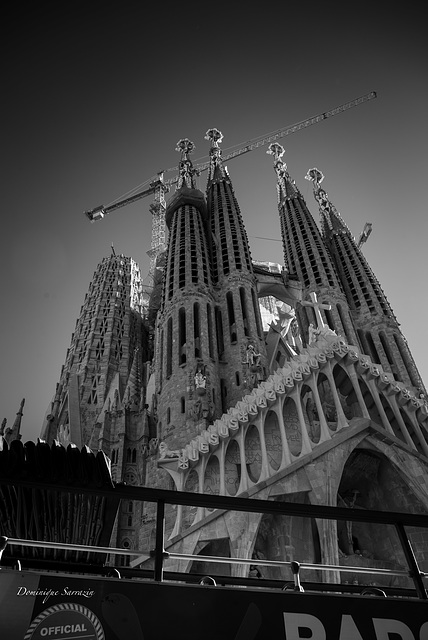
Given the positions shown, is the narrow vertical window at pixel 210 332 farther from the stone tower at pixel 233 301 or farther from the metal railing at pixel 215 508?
the metal railing at pixel 215 508

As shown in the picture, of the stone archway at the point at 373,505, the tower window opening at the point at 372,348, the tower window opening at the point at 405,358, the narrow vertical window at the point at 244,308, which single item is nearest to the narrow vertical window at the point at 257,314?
the narrow vertical window at the point at 244,308

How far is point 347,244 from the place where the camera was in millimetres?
49000

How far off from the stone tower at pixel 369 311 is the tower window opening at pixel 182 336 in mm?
14775

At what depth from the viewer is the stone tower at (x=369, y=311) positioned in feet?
118

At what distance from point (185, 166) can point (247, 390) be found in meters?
31.7

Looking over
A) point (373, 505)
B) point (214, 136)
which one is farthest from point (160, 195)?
point (373, 505)

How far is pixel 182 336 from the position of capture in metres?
34.3

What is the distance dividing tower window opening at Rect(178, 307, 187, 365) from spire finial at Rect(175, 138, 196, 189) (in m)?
19.4

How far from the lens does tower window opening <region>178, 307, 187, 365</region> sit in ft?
107

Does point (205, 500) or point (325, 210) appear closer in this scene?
point (205, 500)

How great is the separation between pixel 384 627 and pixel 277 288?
1607 inches

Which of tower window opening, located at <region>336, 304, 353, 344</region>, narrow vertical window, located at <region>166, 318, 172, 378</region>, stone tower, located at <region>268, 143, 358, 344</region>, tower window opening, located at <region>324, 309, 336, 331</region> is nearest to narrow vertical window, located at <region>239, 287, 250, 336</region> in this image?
stone tower, located at <region>268, 143, 358, 344</region>

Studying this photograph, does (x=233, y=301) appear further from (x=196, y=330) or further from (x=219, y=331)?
(x=196, y=330)

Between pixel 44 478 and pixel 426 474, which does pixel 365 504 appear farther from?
pixel 44 478
